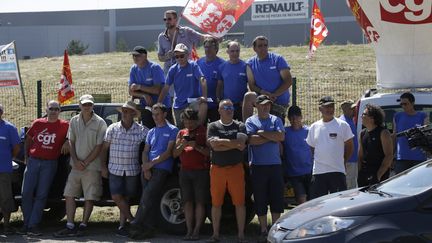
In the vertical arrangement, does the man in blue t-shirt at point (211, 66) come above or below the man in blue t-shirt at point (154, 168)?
above

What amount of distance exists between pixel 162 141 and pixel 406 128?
3244 mm

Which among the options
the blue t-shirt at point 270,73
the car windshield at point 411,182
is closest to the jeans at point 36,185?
the blue t-shirt at point 270,73

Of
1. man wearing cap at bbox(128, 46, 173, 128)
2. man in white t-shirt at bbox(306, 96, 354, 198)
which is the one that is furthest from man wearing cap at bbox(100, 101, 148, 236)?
man in white t-shirt at bbox(306, 96, 354, 198)

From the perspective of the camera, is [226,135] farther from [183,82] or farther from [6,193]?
[6,193]

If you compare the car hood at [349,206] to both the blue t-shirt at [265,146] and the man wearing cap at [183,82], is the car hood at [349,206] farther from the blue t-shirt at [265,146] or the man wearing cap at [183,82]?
the man wearing cap at [183,82]

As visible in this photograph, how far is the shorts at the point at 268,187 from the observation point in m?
9.84

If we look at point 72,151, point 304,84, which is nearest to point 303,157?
point 72,151

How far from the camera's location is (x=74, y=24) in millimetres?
85062

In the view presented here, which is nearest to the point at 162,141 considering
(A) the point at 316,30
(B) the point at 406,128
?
(B) the point at 406,128

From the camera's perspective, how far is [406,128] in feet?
33.5

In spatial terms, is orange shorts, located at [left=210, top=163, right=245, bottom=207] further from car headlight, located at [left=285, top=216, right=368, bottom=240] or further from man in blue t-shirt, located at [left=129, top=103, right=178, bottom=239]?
car headlight, located at [left=285, top=216, right=368, bottom=240]

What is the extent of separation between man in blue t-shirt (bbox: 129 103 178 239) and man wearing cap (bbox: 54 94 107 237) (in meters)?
0.81

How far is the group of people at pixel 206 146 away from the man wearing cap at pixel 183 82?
16mm

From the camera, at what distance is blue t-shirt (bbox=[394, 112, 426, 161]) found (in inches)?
399
